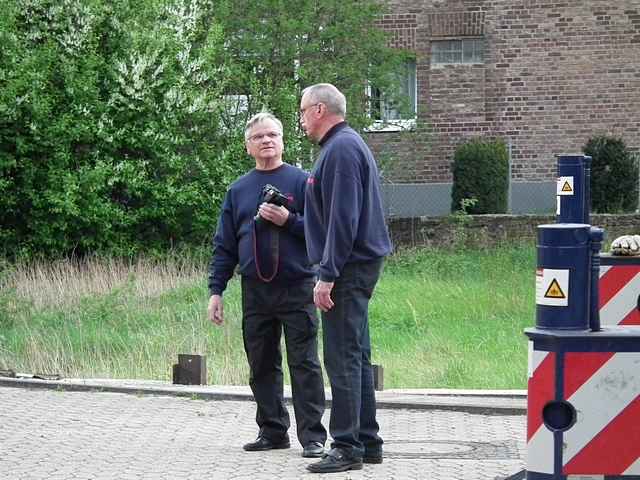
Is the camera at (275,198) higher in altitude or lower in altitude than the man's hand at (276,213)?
higher

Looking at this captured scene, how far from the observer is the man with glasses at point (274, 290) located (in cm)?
828

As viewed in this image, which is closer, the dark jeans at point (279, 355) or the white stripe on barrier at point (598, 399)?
the white stripe on barrier at point (598, 399)

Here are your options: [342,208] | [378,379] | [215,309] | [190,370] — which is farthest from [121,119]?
[342,208]

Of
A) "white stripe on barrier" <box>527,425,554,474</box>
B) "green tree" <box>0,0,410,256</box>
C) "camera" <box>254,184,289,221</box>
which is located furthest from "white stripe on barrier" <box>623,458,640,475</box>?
"green tree" <box>0,0,410,256</box>

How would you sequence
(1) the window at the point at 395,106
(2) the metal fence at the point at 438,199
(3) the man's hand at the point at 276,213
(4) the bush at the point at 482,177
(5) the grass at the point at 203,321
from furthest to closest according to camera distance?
1. (2) the metal fence at the point at 438,199
2. (4) the bush at the point at 482,177
3. (1) the window at the point at 395,106
4. (5) the grass at the point at 203,321
5. (3) the man's hand at the point at 276,213

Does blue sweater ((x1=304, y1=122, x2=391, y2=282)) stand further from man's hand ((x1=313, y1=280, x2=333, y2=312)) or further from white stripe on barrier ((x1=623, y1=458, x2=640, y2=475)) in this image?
white stripe on barrier ((x1=623, y1=458, x2=640, y2=475))

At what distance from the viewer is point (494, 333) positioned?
14.2m

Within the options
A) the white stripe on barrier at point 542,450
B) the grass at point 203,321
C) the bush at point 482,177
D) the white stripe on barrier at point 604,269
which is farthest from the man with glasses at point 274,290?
the bush at point 482,177

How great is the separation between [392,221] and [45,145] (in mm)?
6646

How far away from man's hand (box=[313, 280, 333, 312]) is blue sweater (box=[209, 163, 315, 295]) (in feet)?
2.37

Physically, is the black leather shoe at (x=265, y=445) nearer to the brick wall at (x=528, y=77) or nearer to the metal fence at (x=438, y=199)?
the metal fence at (x=438, y=199)

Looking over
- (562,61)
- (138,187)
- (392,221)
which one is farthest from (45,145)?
(562,61)

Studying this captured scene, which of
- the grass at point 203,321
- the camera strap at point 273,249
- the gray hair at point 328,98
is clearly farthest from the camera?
the grass at point 203,321

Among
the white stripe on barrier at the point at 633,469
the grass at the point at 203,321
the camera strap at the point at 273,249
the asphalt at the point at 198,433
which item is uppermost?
the camera strap at the point at 273,249
